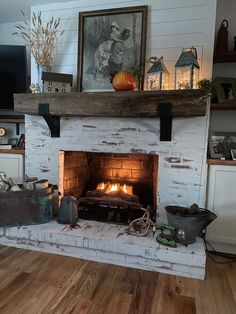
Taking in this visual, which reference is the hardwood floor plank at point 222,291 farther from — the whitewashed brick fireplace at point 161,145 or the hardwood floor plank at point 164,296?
the whitewashed brick fireplace at point 161,145

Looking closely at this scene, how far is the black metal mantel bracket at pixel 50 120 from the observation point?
2.16 metres

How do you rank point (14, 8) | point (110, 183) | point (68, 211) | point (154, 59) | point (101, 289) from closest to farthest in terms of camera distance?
point (101, 289) → point (154, 59) → point (68, 211) → point (14, 8) → point (110, 183)

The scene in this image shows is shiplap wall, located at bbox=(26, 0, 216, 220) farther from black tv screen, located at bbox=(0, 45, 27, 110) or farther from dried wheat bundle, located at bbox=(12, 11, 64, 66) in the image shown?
black tv screen, located at bbox=(0, 45, 27, 110)

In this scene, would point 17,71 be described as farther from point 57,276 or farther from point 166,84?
point 57,276

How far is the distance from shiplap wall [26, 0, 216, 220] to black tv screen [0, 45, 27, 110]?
0.42 meters

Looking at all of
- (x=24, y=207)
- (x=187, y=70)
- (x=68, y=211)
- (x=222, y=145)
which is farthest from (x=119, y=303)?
(x=187, y=70)

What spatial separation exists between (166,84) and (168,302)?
1572 mm

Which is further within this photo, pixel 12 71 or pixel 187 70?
pixel 12 71

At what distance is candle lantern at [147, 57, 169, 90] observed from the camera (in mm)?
1938

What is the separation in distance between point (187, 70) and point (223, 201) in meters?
1.12

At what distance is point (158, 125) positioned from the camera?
2.11 metres

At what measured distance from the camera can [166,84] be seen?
79.3 inches

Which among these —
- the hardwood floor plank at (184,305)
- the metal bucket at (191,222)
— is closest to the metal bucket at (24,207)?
the metal bucket at (191,222)

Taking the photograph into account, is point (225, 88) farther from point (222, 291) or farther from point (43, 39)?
point (43, 39)
